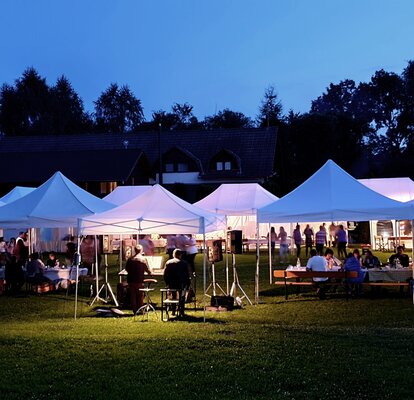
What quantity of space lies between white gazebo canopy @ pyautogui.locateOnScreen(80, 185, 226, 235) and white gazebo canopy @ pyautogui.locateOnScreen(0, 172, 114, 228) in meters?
3.36

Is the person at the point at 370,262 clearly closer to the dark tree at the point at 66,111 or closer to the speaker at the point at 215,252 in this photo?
the speaker at the point at 215,252

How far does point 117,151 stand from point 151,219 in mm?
35254

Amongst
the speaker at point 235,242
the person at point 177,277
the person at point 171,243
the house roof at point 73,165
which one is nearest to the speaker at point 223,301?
the speaker at point 235,242

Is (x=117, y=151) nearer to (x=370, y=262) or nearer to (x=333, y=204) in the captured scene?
(x=370, y=262)

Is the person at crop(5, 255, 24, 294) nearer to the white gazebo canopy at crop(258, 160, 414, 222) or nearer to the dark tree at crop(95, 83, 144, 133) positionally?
the white gazebo canopy at crop(258, 160, 414, 222)

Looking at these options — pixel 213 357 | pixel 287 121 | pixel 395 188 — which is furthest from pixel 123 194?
pixel 287 121

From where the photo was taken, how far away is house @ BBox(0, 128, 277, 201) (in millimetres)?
46625

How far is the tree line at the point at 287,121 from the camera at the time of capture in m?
61.1

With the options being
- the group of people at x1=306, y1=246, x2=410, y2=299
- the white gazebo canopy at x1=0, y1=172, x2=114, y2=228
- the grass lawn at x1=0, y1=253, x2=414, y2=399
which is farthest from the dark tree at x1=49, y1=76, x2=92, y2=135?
the grass lawn at x1=0, y1=253, x2=414, y2=399

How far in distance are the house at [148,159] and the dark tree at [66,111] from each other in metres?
14.6

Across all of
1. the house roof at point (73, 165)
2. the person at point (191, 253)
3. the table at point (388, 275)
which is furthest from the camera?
the house roof at point (73, 165)

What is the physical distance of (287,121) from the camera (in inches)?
2734

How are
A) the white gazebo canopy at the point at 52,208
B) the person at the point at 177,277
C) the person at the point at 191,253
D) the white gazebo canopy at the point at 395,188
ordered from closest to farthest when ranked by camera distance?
the person at the point at 177,277, the white gazebo canopy at the point at 52,208, the person at the point at 191,253, the white gazebo canopy at the point at 395,188

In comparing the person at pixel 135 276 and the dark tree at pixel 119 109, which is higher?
the dark tree at pixel 119 109
